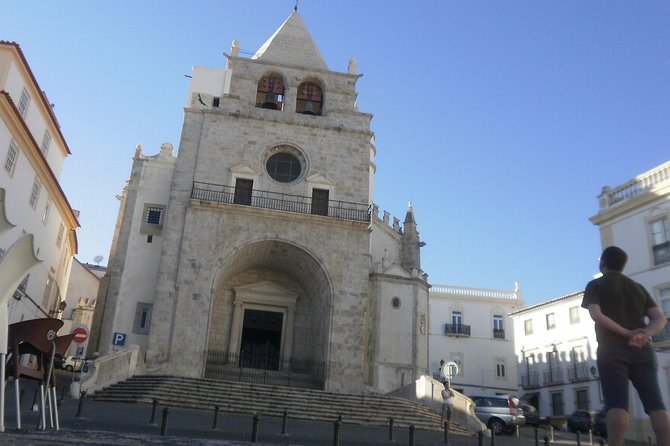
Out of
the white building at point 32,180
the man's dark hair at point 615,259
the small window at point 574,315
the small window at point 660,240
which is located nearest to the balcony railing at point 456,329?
the small window at point 574,315

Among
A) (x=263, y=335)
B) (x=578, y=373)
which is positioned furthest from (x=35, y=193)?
(x=578, y=373)

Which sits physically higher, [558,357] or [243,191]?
[243,191]

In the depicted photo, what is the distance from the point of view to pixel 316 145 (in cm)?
2559

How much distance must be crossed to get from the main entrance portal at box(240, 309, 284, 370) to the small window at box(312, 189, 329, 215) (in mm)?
4640

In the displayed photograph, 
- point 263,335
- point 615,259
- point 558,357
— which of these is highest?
point 558,357

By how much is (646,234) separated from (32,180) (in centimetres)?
2266

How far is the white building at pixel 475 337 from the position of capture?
38500mm

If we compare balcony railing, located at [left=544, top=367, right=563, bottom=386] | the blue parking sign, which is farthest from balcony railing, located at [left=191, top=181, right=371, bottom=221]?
balcony railing, located at [left=544, top=367, right=563, bottom=386]

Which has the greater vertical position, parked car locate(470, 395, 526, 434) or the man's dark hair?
the man's dark hair

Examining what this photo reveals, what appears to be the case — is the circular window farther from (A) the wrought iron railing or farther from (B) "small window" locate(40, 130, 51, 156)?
(B) "small window" locate(40, 130, 51, 156)

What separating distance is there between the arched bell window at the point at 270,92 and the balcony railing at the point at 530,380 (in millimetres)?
21774

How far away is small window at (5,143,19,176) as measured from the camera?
19.7m

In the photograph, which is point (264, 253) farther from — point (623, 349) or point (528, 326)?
point (623, 349)

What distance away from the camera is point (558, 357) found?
33156mm
